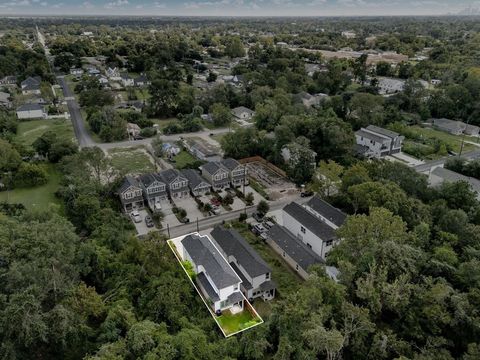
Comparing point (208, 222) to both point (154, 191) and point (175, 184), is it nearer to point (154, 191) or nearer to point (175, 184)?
point (175, 184)

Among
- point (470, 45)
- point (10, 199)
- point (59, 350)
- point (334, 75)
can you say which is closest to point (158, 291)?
point (59, 350)

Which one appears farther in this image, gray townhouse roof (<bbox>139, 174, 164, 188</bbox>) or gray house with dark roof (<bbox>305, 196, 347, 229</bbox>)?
gray townhouse roof (<bbox>139, 174, 164, 188</bbox>)

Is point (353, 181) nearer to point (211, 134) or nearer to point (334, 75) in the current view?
point (211, 134)

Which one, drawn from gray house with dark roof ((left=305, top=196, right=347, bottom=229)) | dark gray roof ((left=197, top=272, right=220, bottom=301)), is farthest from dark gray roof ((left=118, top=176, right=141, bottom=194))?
gray house with dark roof ((left=305, top=196, right=347, bottom=229))

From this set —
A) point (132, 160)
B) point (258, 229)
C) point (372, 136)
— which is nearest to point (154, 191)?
point (258, 229)

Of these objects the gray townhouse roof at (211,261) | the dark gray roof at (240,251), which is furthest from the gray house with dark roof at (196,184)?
the gray townhouse roof at (211,261)

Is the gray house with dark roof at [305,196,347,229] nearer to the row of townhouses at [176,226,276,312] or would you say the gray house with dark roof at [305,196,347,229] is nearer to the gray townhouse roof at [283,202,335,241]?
the gray townhouse roof at [283,202,335,241]

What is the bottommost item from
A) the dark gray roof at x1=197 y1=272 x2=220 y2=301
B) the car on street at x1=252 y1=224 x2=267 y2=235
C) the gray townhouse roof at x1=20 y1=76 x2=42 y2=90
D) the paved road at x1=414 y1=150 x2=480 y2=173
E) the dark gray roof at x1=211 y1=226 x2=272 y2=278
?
the paved road at x1=414 y1=150 x2=480 y2=173

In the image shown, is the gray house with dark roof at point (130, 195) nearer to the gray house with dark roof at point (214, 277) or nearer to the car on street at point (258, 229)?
the car on street at point (258, 229)
